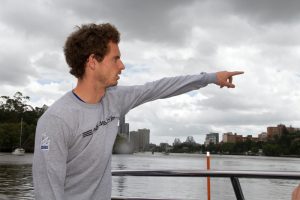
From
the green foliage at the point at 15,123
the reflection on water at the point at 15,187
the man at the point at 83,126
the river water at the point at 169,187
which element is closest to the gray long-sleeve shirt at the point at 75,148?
the man at the point at 83,126

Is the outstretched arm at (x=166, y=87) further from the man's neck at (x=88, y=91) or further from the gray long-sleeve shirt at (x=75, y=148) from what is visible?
the man's neck at (x=88, y=91)

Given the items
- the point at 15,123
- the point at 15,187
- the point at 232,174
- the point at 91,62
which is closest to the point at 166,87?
the point at 91,62

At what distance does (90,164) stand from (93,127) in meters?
0.20

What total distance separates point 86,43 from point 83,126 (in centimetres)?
50

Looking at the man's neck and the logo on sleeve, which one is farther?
the man's neck

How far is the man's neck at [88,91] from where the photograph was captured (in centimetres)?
260

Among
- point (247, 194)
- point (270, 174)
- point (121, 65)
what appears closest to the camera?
point (121, 65)

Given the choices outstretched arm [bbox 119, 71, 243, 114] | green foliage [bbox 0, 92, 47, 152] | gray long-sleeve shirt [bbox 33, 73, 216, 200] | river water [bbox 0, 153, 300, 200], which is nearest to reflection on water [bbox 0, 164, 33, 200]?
river water [bbox 0, 153, 300, 200]

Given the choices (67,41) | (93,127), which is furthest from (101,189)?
(67,41)

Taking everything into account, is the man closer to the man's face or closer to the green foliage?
the man's face

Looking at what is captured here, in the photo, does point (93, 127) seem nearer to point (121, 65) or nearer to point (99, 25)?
point (121, 65)

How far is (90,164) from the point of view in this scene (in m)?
2.49

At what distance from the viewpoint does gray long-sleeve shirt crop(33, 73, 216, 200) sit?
7.43 ft

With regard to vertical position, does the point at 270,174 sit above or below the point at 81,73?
below
